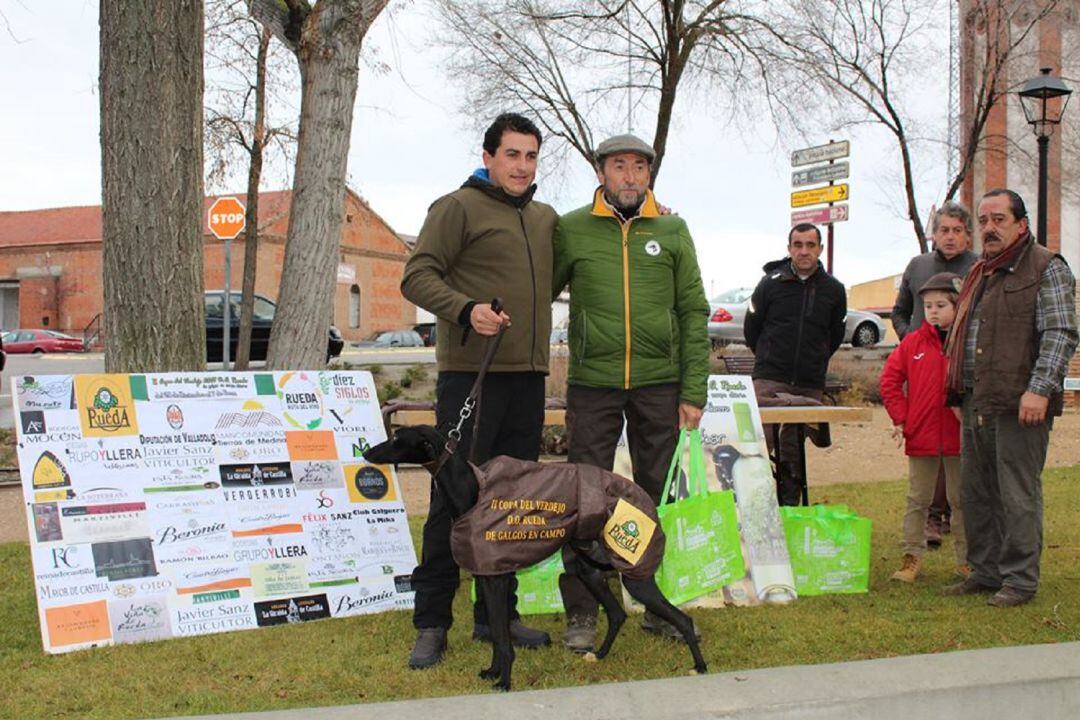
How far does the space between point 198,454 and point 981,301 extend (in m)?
3.86

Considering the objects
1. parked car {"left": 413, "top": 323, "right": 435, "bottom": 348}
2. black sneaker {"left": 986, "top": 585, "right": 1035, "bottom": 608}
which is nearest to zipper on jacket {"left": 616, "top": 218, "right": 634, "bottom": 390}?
black sneaker {"left": 986, "top": 585, "right": 1035, "bottom": 608}

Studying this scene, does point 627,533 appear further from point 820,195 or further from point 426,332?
point 426,332

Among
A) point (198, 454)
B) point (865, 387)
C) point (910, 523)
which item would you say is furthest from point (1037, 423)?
point (865, 387)

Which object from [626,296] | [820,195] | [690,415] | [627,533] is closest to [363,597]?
[627,533]

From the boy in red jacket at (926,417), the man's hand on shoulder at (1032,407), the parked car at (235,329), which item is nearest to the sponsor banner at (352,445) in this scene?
the boy in red jacket at (926,417)

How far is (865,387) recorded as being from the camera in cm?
1702

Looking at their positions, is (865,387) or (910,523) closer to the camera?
(910,523)

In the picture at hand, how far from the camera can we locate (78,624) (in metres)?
4.29

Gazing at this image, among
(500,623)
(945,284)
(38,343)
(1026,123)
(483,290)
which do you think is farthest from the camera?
(38,343)

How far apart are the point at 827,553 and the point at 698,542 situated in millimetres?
976

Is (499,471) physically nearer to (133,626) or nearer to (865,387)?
(133,626)

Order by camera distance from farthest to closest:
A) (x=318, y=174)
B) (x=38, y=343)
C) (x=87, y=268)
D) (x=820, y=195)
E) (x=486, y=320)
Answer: (x=87, y=268) < (x=38, y=343) < (x=820, y=195) < (x=318, y=174) < (x=486, y=320)

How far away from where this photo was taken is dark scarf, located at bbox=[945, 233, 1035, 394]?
5203 millimetres

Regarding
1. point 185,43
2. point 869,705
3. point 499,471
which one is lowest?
point 869,705
